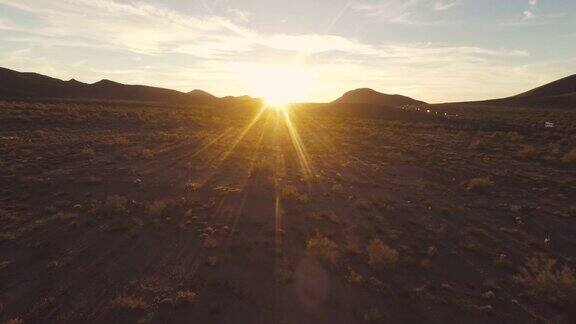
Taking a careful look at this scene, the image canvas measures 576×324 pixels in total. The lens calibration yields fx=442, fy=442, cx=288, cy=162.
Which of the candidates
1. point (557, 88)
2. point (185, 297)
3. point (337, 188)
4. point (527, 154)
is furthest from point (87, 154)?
point (557, 88)

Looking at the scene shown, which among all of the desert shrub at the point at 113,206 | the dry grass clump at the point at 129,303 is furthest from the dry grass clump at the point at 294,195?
the dry grass clump at the point at 129,303

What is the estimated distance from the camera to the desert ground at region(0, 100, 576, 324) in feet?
31.2

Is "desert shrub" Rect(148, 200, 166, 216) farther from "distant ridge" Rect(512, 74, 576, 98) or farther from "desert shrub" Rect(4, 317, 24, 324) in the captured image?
"distant ridge" Rect(512, 74, 576, 98)

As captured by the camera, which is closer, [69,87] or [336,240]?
[336,240]

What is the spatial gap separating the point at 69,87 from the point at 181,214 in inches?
3798

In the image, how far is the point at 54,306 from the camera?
9047 mm

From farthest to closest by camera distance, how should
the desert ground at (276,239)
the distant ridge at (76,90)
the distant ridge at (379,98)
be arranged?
the distant ridge at (379,98), the distant ridge at (76,90), the desert ground at (276,239)

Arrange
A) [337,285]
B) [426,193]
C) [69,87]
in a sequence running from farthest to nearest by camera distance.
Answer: [69,87] < [426,193] < [337,285]

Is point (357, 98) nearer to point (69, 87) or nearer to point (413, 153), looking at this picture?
point (69, 87)

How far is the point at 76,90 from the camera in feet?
320

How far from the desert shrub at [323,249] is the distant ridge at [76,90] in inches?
3029

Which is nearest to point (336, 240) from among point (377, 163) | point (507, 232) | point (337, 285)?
point (337, 285)

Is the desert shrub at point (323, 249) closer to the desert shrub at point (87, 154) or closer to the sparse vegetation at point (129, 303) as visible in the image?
the sparse vegetation at point (129, 303)

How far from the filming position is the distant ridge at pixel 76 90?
8656 centimetres
